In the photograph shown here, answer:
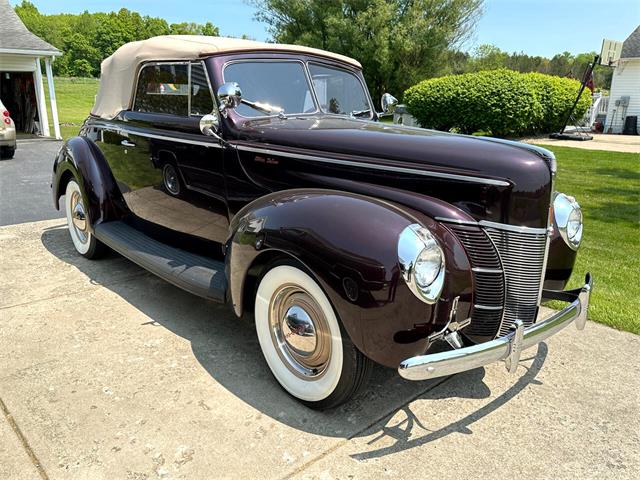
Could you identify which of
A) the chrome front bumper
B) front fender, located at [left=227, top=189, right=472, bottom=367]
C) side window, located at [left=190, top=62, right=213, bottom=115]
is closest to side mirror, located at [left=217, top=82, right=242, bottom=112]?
side window, located at [left=190, top=62, right=213, bottom=115]

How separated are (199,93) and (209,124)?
18.1 inches

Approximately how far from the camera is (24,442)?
238cm

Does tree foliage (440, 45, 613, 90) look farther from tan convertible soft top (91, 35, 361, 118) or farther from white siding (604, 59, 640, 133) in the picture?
tan convertible soft top (91, 35, 361, 118)

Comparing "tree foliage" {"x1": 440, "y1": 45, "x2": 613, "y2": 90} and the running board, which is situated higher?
"tree foliage" {"x1": 440, "y1": 45, "x2": 613, "y2": 90}

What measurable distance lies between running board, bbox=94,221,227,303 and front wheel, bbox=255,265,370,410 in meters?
0.42

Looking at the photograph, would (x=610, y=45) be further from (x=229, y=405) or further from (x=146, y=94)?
(x=229, y=405)

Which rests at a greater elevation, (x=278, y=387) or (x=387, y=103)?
(x=387, y=103)

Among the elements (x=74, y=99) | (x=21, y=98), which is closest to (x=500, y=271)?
(x=21, y=98)

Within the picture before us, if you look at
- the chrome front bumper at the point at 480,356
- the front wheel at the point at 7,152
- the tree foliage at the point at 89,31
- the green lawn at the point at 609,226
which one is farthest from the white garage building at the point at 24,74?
the tree foliage at the point at 89,31

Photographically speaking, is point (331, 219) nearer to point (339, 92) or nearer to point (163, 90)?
point (339, 92)

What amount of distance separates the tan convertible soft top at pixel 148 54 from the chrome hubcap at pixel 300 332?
183cm

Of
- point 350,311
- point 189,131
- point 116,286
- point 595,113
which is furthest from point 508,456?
point 595,113

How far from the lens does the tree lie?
23812 millimetres

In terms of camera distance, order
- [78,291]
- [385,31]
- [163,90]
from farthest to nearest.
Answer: [385,31] < [78,291] < [163,90]
